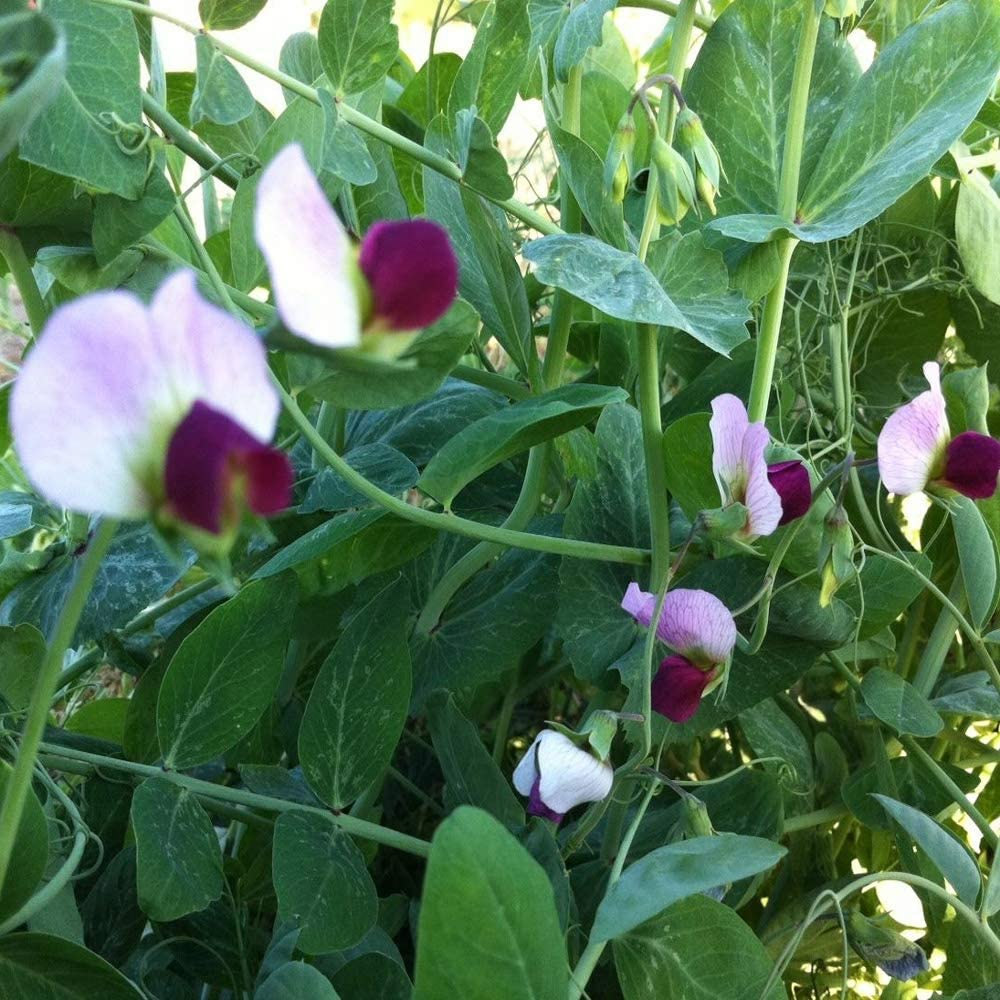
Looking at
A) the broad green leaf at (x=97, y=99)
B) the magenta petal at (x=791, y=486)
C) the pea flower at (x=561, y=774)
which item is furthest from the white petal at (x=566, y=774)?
the broad green leaf at (x=97, y=99)

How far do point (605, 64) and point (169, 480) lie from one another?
464 millimetres

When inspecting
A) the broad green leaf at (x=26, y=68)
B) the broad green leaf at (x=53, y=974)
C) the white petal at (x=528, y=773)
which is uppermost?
the broad green leaf at (x=26, y=68)

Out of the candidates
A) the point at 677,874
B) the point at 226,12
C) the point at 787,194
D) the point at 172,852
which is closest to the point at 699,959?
the point at 677,874

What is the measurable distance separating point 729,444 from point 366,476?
0.15 metres

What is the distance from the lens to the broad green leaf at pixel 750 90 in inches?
17.7

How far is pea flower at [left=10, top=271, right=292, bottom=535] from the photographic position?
0.17m

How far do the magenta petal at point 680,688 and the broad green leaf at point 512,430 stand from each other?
0.09 meters

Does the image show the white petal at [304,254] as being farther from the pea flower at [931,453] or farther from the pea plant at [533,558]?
the pea flower at [931,453]

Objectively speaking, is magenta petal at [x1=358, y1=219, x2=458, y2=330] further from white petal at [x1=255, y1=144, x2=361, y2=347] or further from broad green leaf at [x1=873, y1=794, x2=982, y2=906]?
broad green leaf at [x1=873, y1=794, x2=982, y2=906]

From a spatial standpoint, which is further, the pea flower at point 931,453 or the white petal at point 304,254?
the pea flower at point 931,453

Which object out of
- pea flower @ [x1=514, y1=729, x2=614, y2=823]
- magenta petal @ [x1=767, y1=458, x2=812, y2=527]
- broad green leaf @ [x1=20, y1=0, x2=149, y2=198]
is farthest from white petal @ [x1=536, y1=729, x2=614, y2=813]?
broad green leaf @ [x1=20, y1=0, x2=149, y2=198]

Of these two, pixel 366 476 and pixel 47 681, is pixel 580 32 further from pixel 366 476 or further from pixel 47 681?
pixel 47 681

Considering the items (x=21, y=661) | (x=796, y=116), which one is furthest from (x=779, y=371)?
(x=21, y=661)

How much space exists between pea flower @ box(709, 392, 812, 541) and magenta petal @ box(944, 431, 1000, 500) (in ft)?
0.19
